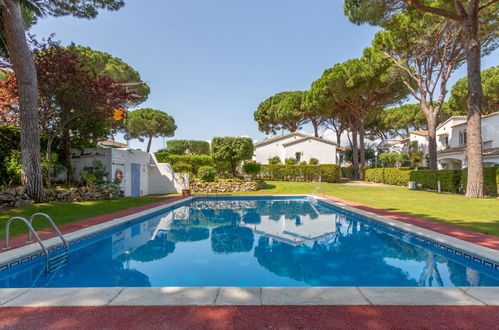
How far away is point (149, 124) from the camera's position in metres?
39.1

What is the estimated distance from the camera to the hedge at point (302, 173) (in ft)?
90.1

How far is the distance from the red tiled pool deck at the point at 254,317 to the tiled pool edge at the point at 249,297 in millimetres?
99

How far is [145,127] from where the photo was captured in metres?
39.0

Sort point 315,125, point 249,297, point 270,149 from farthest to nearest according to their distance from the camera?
1. point 315,125
2. point 270,149
3. point 249,297

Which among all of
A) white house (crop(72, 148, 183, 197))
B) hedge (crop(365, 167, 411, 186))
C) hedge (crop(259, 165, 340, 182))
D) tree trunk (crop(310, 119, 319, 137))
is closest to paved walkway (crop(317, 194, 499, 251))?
white house (crop(72, 148, 183, 197))

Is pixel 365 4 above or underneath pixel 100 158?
above

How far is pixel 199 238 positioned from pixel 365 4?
17.0m

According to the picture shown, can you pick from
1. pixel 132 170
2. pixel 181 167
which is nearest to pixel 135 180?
pixel 132 170

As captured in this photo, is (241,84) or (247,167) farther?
(241,84)

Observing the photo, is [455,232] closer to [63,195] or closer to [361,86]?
[63,195]

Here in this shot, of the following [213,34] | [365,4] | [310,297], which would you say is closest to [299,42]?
[365,4]

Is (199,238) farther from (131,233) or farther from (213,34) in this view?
(213,34)

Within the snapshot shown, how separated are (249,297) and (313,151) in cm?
3081

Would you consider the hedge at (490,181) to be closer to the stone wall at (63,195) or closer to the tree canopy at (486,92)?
the stone wall at (63,195)
